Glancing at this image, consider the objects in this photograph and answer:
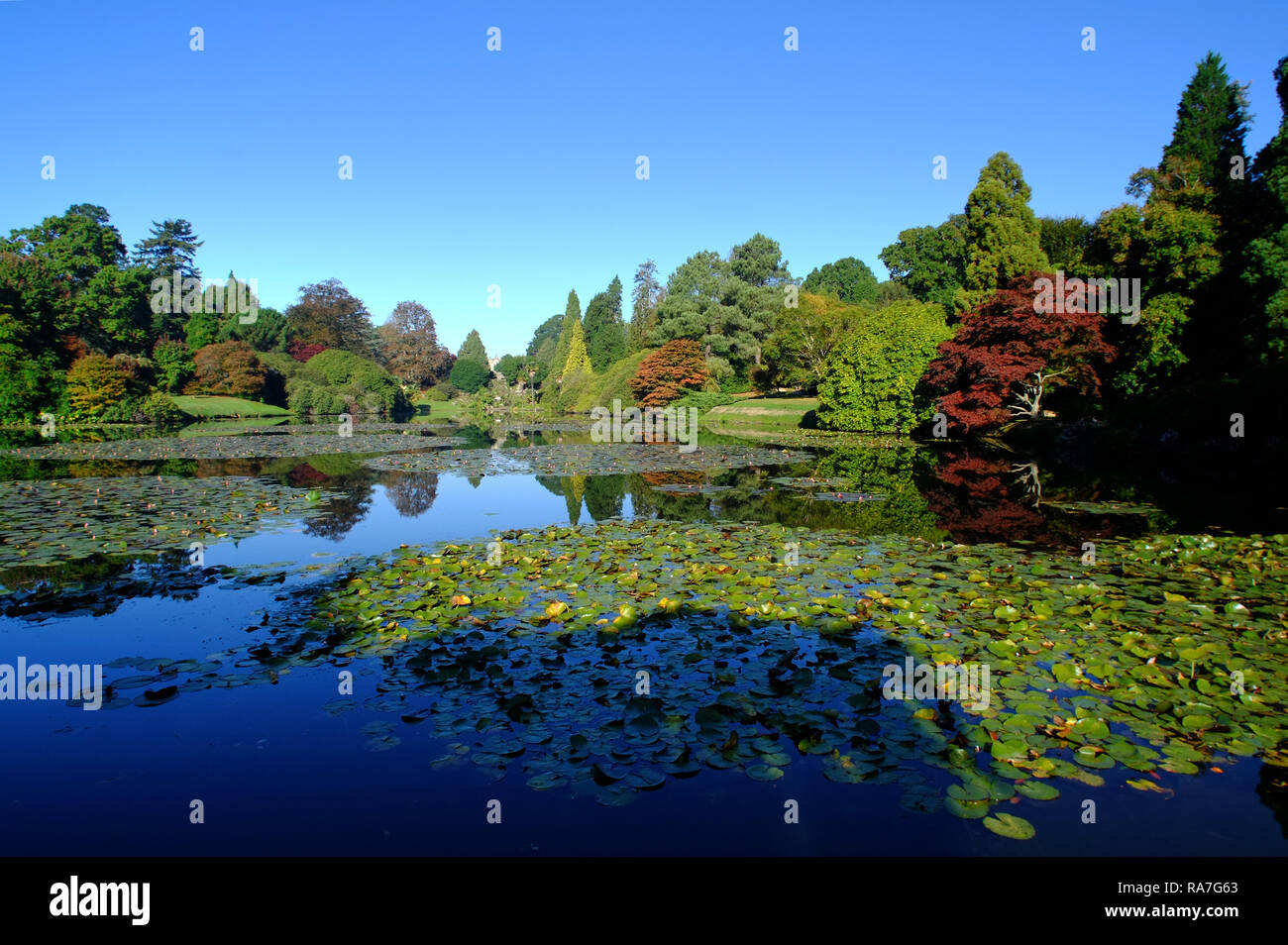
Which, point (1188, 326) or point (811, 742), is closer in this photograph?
point (811, 742)

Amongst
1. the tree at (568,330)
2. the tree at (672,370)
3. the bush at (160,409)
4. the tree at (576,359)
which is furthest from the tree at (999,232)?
the bush at (160,409)

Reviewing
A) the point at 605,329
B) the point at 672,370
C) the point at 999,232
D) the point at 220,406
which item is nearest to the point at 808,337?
the point at 672,370

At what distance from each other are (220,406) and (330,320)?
30.7 m

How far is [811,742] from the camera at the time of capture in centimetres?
426

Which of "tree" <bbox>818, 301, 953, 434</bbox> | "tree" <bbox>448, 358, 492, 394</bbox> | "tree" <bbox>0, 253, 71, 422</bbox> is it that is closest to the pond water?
"tree" <bbox>818, 301, 953, 434</bbox>

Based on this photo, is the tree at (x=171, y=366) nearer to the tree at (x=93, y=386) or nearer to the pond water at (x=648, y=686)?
the tree at (x=93, y=386)

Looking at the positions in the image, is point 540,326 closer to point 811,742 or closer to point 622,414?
point 622,414

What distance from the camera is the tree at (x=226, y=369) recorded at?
52.5 m

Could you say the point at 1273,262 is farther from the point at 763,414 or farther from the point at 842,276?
the point at 842,276

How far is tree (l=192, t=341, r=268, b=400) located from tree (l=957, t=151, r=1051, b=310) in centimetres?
5142

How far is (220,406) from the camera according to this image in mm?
48719

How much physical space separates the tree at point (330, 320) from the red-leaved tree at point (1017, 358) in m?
66.8
